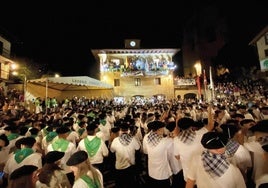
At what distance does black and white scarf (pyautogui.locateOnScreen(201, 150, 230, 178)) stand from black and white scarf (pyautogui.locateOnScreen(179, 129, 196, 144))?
3.97 feet

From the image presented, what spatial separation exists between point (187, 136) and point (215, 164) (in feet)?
4.39

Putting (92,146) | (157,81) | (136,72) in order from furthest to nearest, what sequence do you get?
(157,81)
(136,72)
(92,146)

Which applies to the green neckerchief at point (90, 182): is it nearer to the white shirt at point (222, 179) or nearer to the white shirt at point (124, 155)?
the white shirt at point (222, 179)

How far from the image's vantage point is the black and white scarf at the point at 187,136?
3878mm

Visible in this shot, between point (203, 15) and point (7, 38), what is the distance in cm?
2999

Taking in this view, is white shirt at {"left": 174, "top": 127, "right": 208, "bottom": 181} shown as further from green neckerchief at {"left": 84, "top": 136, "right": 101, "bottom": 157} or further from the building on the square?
the building on the square

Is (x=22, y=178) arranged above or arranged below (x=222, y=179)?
above

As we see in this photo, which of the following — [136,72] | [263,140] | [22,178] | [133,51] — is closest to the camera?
[22,178]

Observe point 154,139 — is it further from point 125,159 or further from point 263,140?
point 263,140

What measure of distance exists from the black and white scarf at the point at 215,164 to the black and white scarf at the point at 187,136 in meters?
1.21

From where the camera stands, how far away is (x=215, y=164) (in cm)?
258

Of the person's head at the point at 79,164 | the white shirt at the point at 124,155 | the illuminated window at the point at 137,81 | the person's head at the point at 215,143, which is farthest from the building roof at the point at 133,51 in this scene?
the person's head at the point at 215,143

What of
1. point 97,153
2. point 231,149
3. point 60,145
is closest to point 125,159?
point 97,153

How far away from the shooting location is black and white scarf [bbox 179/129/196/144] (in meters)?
3.88
